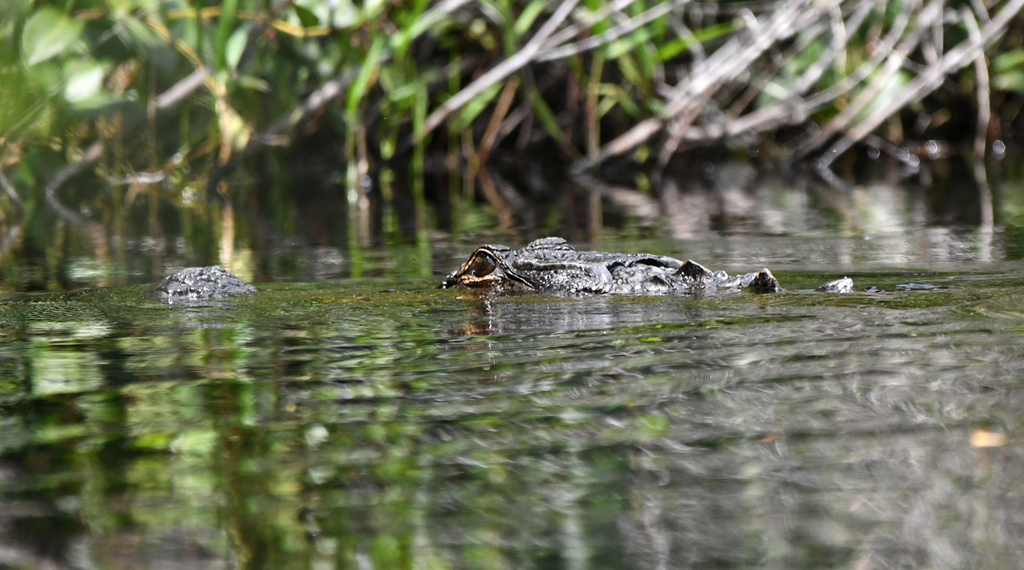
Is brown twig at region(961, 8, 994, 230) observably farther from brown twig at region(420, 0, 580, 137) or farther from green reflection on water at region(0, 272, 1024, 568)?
green reflection on water at region(0, 272, 1024, 568)

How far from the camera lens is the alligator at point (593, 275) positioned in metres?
4.59

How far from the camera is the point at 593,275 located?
184 inches

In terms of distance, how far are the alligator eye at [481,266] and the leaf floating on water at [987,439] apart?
2.51 m

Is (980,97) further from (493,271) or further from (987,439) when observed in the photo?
(987,439)

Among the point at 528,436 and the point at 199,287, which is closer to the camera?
the point at 528,436

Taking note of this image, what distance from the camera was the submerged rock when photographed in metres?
4.83

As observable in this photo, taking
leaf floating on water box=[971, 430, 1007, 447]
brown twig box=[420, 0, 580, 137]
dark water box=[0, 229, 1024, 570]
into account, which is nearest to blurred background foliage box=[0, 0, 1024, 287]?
brown twig box=[420, 0, 580, 137]

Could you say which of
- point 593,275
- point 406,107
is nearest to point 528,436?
point 593,275

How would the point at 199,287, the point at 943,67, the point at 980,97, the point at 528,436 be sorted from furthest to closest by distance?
the point at 980,97, the point at 943,67, the point at 199,287, the point at 528,436

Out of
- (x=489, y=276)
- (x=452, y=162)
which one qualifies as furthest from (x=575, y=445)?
(x=452, y=162)

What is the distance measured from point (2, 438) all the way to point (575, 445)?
124 cm

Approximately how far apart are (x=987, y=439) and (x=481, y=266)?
259cm

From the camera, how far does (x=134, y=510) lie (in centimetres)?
229

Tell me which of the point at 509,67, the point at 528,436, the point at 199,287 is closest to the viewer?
the point at 528,436
